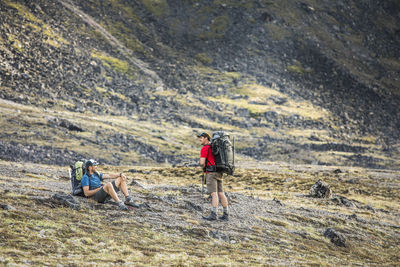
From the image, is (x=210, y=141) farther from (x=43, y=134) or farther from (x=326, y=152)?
(x=326, y=152)

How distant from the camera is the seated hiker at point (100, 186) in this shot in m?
14.6

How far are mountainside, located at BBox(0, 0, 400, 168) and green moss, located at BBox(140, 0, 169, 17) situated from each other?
0.40 m

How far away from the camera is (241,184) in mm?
35688

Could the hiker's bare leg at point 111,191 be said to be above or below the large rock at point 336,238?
above

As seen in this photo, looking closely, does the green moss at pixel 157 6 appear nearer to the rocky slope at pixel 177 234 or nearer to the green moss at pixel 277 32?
the green moss at pixel 277 32

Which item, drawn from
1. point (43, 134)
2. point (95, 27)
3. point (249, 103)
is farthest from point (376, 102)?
point (43, 134)

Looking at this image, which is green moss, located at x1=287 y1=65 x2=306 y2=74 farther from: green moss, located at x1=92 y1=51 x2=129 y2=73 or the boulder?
the boulder

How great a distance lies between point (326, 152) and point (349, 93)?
154 ft

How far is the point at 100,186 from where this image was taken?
606 inches

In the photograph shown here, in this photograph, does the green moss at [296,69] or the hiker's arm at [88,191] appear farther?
the green moss at [296,69]

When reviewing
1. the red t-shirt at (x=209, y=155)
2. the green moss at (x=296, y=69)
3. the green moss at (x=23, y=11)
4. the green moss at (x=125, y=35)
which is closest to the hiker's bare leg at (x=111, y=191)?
the red t-shirt at (x=209, y=155)

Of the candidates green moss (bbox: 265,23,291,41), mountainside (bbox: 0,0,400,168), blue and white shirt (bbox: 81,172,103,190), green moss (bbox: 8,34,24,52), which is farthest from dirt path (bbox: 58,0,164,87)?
blue and white shirt (bbox: 81,172,103,190)

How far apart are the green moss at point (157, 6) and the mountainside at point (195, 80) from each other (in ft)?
1.31

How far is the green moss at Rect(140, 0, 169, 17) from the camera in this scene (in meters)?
153
